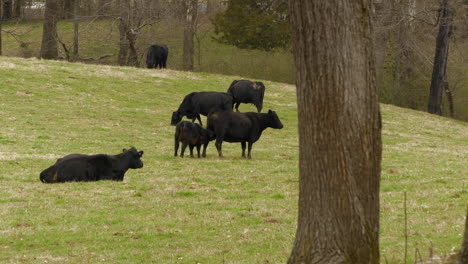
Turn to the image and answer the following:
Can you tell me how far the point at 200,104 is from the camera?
2956 cm

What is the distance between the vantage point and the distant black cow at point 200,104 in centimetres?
2953

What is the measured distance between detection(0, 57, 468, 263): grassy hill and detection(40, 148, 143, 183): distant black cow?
0.38m

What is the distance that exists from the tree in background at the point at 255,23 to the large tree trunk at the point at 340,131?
1994 inches

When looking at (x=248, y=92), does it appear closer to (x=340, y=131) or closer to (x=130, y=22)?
(x=130, y=22)

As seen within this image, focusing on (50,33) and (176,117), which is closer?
(176,117)

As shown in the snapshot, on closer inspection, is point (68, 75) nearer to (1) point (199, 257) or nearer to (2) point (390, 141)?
(2) point (390, 141)

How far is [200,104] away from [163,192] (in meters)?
13.7

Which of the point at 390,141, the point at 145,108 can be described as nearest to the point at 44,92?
the point at 145,108

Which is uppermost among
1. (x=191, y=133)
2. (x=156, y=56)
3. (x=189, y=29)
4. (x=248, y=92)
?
(x=189, y=29)

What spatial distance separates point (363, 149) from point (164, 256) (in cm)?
408

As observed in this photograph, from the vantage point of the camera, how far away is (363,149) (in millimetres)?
7230

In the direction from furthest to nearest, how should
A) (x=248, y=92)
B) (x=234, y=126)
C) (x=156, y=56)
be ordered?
(x=156, y=56), (x=248, y=92), (x=234, y=126)

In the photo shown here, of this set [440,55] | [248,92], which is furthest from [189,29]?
[440,55]

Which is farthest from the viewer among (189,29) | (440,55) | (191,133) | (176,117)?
(189,29)
